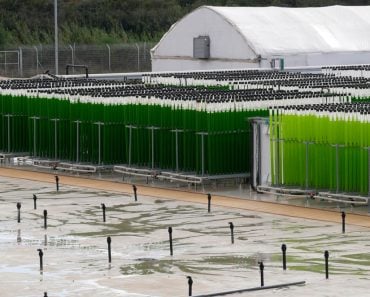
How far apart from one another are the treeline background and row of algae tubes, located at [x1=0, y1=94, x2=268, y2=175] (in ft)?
180

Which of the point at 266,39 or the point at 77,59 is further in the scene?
the point at 77,59

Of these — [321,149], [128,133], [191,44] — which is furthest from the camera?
[191,44]

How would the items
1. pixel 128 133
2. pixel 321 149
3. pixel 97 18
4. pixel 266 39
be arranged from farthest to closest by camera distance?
pixel 97 18, pixel 266 39, pixel 128 133, pixel 321 149

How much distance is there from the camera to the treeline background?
109500mm

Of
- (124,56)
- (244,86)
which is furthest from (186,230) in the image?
(124,56)

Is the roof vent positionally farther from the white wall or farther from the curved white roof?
the curved white roof

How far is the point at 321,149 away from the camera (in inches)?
1583

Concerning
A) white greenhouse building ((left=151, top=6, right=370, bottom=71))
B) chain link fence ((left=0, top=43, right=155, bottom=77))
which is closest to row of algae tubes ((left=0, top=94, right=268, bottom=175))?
white greenhouse building ((left=151, top=6, right=370, bottom=71))

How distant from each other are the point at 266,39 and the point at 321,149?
3692 centimetres

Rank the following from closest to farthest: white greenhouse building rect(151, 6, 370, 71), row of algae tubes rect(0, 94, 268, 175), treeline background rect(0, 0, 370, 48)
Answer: row of algae tubes rect(0, 94, 268, 175)
white greenhouse building rect(151, 6, 370, 71)
treeline background rect(0, 0, 370, 48)

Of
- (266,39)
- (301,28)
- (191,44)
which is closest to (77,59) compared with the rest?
(191,44)

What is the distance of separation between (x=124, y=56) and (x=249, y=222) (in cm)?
6153

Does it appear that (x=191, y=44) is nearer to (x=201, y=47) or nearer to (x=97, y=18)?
(x=201, y=47)

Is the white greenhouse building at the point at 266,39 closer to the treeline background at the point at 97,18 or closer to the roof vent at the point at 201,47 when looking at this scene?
the roof vent at the point at 201,47
